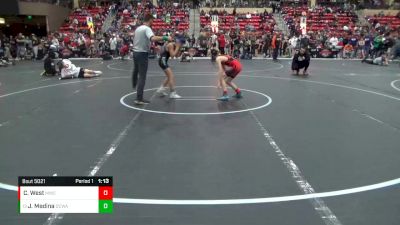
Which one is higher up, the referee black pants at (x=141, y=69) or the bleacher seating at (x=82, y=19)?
the bleacher seating at (x=82, y=19)

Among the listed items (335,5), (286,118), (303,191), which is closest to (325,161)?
(303,191)

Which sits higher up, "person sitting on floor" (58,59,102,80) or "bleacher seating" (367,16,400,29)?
"bleacher seating" (367,16,400,29)

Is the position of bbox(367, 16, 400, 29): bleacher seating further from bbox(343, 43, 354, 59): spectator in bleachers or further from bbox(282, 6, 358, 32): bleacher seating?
bbox(343, 43, 354, 59): spectator in bleachers

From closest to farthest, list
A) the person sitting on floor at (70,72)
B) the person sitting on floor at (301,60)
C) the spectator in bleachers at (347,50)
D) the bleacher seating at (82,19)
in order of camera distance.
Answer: the person sitting on floor at (70,72) < the person sitting on floor at (301,60) < the spectator in bleachers at (347,50) < the bleacher seating at (82,19)

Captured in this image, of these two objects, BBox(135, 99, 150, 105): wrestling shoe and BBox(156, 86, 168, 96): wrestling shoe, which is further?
BBox(156, 86, 168, 96): wrestling shoe

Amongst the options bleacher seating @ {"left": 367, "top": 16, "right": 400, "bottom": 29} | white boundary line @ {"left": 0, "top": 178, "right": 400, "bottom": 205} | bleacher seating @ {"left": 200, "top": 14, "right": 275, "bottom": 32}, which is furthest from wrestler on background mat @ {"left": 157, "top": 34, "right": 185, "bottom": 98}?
bleacher seating @ {"left": 367, "top": 16, "right": 400, "bottom": 29}

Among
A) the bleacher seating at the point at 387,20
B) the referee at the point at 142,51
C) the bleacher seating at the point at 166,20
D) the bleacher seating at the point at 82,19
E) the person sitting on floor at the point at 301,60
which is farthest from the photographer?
the bleacher seating at the point at 387,20

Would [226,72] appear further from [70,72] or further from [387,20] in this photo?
[387,20]

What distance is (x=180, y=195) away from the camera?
3.90 meters
